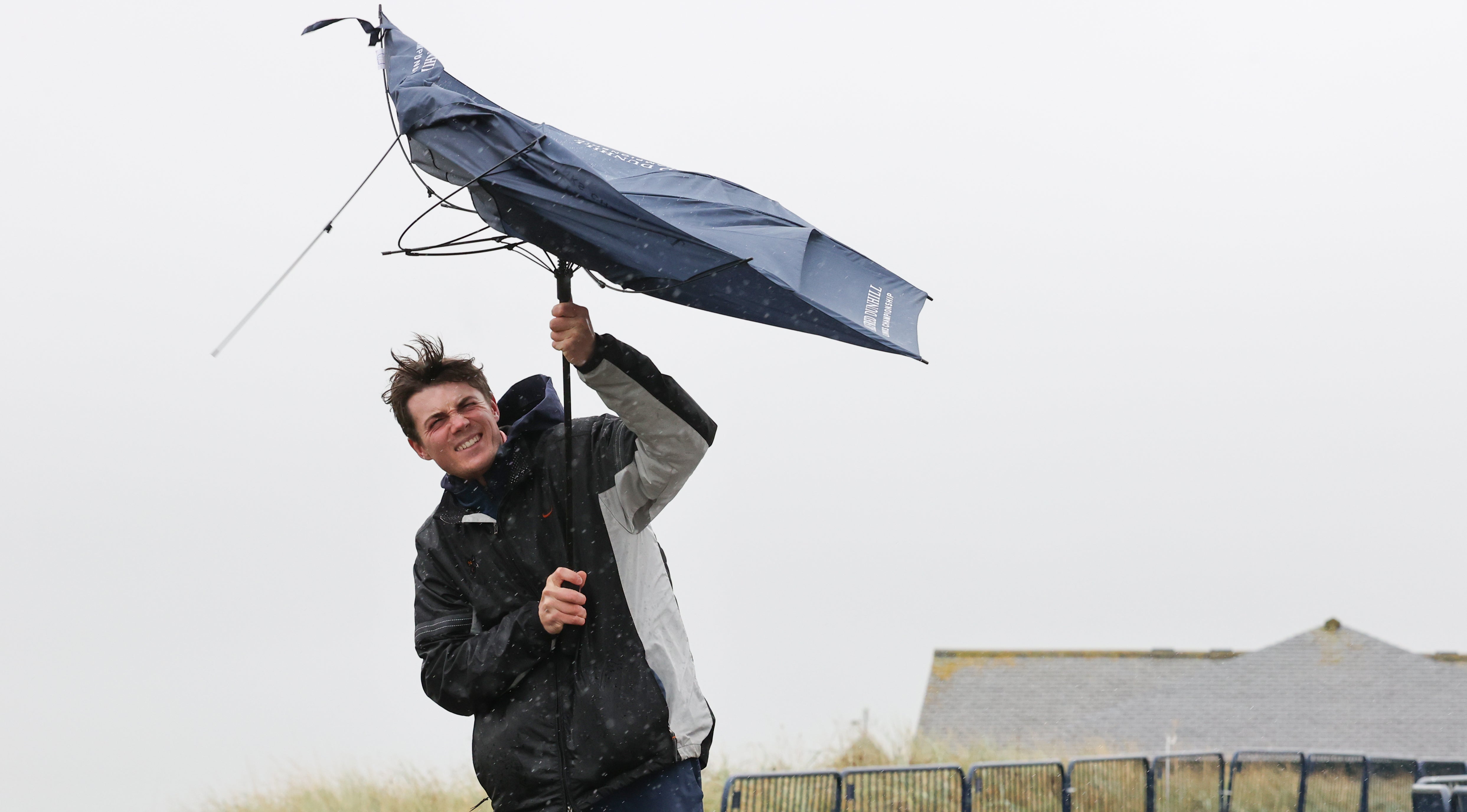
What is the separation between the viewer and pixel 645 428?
3.88m

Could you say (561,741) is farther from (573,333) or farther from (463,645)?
(573,333)

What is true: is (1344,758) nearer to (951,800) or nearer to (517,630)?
(951,800)

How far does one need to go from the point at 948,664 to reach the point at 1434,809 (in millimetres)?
31249

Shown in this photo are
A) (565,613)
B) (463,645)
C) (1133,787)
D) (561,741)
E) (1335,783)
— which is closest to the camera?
(565,613)

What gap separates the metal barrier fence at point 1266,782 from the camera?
13.5 m

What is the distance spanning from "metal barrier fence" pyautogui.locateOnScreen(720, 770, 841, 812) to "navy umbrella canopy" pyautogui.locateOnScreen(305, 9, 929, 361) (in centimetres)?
521

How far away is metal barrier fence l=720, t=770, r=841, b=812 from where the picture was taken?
8656 millimetres

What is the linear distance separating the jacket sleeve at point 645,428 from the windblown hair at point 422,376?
1.97 ft

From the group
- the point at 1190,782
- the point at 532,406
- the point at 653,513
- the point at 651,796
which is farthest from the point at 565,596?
the point at 1190,782

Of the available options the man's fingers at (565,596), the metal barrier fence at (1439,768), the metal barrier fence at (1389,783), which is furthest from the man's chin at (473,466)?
the metal barrier fence at (1439,768)

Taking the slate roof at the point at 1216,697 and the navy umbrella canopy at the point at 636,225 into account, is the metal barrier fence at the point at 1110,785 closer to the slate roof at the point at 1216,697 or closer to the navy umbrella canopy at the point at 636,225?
the navy umbrella canopy at the point at 636,225

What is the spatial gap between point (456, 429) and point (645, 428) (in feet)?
2.13

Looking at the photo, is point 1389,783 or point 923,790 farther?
point 1389,783

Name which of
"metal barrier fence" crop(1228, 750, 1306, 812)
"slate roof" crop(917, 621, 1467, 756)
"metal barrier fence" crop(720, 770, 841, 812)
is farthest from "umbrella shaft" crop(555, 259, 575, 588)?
"slate roof" crop(917, 621, 1467, 756)
